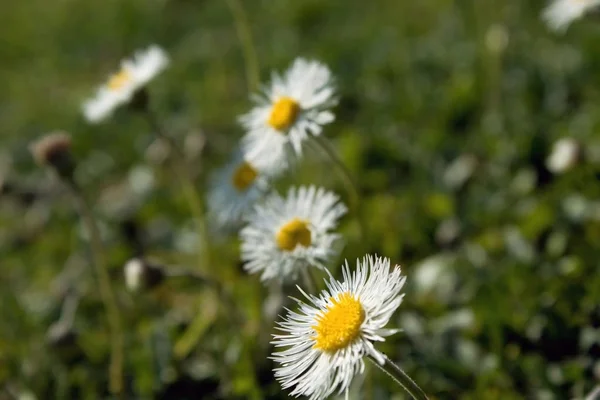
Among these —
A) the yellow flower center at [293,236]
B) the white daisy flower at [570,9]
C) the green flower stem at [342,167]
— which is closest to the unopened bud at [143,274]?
the yellow flower center at [293,236]

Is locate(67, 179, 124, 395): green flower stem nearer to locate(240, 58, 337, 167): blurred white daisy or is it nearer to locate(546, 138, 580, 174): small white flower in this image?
locate(240, 58, 337, 167): blurred white daisy

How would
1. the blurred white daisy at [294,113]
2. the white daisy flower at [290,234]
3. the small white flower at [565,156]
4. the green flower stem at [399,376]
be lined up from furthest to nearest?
the small white flower at [565,156], the blurred white daisy at [294,113], the white daisy flower at [290,234], the green flower stem at [399,376]

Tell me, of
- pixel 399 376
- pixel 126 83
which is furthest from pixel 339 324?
pixel 126 83

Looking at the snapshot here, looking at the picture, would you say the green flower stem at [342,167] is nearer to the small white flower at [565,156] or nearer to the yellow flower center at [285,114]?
the yellow flower center at [285,114]

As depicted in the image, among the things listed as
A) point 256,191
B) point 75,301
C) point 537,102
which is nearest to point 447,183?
point 537,102

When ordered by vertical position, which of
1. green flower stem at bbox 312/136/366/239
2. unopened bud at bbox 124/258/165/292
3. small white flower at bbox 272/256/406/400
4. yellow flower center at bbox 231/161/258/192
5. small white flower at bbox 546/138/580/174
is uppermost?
small white flower at bbox 546/138/580/174

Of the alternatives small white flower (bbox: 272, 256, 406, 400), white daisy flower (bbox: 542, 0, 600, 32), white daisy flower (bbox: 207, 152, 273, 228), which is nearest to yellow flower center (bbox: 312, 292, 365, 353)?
small white flower (bbox: 272, 256, 406, 400)
